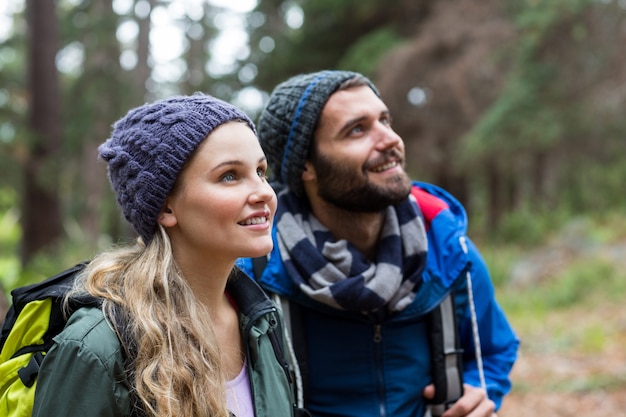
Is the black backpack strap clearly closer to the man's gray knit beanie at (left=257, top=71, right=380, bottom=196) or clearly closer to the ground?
the man's gray knit beanie at (left=257, top=71, right=380, bottom=196)

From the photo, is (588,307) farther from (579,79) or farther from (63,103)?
(63,103)

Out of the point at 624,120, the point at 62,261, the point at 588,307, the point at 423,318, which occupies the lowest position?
the point at 588,307

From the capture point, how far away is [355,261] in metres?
2.58

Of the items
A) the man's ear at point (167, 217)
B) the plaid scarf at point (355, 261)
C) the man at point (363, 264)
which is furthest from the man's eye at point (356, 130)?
the man's ear at point (167, 217)

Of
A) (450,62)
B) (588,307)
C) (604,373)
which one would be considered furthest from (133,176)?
(450,62)

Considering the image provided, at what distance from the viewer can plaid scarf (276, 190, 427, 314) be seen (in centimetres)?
241

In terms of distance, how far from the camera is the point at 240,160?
1.87m

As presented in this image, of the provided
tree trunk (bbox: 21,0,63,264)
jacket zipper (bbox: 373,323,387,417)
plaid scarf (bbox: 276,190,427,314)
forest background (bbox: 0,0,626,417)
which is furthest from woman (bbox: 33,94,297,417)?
tree trunk (bbox: 21,0,63,264)

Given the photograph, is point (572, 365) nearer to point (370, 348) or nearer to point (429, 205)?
point (429, 205)

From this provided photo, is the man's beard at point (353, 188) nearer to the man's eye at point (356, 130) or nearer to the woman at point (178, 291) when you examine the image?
the man's eye at point (356, 130)

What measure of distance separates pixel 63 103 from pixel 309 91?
40.0 ft

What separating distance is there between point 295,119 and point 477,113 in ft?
32.7

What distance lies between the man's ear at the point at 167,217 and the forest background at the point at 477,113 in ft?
13.3

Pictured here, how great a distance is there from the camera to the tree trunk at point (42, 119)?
37.7ft
